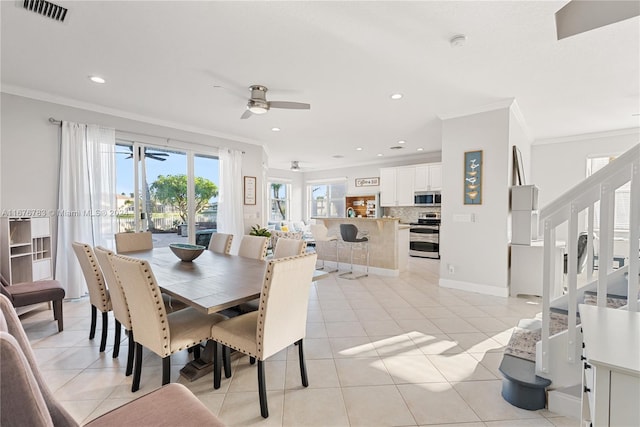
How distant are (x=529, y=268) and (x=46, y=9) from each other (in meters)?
5.50

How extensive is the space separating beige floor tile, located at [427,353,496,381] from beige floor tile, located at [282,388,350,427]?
0.86 m

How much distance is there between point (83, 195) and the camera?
3828mm

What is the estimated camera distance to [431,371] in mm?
2184

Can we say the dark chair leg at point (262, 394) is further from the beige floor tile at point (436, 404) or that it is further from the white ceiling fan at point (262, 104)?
the white ceiling fan at point (262, 104)

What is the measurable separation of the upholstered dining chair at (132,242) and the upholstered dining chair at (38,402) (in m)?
2.69

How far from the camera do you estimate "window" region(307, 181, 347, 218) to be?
378 inches

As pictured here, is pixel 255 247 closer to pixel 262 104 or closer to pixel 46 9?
pixel 262 104

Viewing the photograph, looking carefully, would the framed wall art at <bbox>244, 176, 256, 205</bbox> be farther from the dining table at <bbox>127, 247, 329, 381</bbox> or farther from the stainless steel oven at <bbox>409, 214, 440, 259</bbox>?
the stainless steel oven at <bbox>409, 214, 440, 259</bbox>

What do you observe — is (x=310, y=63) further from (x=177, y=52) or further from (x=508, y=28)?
(x=508, y=28)

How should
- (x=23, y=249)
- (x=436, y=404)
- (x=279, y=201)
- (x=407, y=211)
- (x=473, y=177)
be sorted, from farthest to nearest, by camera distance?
1. (x=279, y=201)
2. (x=407, y=211)
3. (x=473, y=177)
4. (x=23, y=249)
5. (x=436, y=404)

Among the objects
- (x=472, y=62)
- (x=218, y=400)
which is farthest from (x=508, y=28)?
(x=218, y=400)

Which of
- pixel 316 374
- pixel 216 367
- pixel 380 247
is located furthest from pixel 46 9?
pixel 380 247

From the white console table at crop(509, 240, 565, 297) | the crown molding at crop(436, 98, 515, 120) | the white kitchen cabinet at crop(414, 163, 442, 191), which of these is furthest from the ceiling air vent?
the white kitchen cabinet at crop(414, 163, 442, 191)

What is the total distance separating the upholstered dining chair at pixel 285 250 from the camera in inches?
102
